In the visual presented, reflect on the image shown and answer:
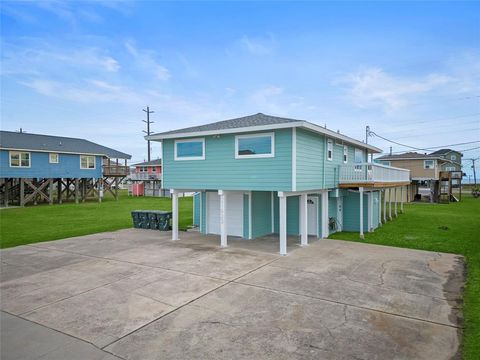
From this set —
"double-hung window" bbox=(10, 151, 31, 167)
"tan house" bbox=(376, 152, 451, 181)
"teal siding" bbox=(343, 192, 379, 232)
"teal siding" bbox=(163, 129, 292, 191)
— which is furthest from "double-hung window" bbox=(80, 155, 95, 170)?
"tan house" bbox=(376, 152, 451, 181)

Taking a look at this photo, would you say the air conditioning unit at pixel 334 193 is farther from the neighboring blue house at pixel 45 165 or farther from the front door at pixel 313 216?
the neighboring blue house at pixel 45 165

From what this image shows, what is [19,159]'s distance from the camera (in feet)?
90.7

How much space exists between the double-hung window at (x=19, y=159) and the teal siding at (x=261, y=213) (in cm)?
2505

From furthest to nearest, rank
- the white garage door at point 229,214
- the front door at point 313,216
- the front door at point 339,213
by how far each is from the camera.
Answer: the front door at point 339,213, the front door at point 313,216, the white garage door at point 229,214

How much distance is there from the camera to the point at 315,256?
1015 cm

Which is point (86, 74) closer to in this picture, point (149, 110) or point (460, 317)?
point (460, 317)

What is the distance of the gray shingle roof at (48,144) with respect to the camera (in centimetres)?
2802

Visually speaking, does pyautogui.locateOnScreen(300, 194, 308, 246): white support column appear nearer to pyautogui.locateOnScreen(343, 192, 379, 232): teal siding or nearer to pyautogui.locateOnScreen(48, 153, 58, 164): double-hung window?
pyautogui.locateOnScreen(343, 192, 379, 232): teal siding

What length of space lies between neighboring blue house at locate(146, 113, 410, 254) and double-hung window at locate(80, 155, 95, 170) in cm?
2141

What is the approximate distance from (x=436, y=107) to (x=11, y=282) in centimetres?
3576

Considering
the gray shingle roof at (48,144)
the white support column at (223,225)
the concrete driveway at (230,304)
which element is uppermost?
the gray shingle roof at (48,144)

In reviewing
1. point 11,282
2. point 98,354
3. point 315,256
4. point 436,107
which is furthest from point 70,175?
point 436,107

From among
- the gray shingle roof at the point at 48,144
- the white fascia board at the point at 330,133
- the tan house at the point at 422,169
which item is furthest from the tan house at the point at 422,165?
the gray shingle roof at the point at 48,144

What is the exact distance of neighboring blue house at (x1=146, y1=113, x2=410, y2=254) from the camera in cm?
1048
